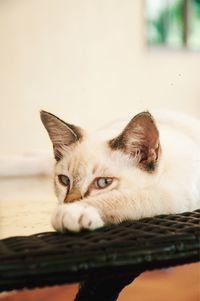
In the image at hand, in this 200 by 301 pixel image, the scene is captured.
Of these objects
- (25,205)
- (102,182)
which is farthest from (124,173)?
(25,205)

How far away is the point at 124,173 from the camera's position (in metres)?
0.89

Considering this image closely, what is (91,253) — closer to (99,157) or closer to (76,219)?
(76,219)

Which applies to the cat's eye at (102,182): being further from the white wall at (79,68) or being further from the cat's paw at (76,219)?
the white wall at (79,68)

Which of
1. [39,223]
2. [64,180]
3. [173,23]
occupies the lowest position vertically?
[39,223]

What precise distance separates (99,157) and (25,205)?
0.78 m

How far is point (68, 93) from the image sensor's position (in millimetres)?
1692

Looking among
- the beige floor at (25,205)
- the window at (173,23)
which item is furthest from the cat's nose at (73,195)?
the window at (173,23)

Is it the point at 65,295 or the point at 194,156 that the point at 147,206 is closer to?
the point at 194,156

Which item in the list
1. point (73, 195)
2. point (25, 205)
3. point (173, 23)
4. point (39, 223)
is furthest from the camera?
point (173, 23)

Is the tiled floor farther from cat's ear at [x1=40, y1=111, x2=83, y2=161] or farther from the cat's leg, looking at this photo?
the cat's leg

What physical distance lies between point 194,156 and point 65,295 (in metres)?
0.86

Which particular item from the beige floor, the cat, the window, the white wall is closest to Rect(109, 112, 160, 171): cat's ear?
the cat

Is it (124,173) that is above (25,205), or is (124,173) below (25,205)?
above

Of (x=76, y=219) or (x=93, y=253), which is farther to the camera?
(x=76, y=219)
